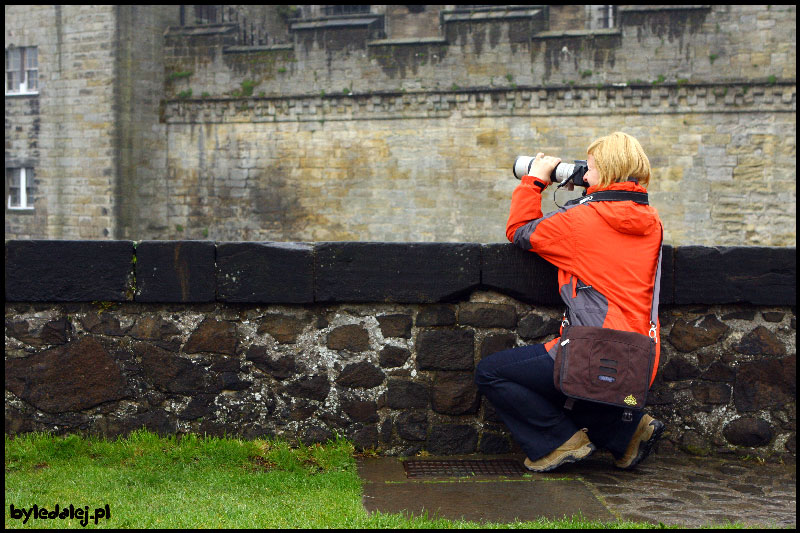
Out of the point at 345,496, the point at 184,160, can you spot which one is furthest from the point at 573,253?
the point at 184,160

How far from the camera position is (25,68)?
21.5 meters

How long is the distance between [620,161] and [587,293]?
2.20 feet

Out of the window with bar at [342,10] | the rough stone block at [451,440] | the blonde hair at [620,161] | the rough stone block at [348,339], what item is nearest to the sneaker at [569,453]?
the rough stone block at [451,440]

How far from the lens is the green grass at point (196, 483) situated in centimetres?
330

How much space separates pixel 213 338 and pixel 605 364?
2147 mm

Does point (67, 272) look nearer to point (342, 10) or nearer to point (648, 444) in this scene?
point (648, 444)

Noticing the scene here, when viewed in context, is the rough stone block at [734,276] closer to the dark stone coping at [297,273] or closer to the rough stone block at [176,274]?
the dark stone coping at [297,273]

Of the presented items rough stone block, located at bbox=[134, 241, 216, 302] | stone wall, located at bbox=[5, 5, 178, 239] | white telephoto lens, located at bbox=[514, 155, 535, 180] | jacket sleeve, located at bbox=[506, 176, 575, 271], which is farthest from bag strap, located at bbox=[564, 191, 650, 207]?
stone wall, located at bbox=[5, 5, 178, 239]

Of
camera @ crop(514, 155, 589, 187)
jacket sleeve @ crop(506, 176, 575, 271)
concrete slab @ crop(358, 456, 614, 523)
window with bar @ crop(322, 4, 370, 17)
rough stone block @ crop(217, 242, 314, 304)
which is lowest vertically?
concrete slab @ crop(358, 456, 614, 523)

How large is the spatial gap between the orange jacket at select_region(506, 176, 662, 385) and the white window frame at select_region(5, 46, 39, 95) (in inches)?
815

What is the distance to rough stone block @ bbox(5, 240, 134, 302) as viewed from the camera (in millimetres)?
4504

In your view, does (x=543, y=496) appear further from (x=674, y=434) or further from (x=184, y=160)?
(x=184, y=160)

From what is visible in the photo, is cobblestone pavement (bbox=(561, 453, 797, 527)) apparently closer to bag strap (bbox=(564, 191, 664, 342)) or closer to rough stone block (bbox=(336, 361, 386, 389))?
bag strap (bbox=(564, 191, 664, 342))

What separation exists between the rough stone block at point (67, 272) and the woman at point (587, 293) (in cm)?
207
